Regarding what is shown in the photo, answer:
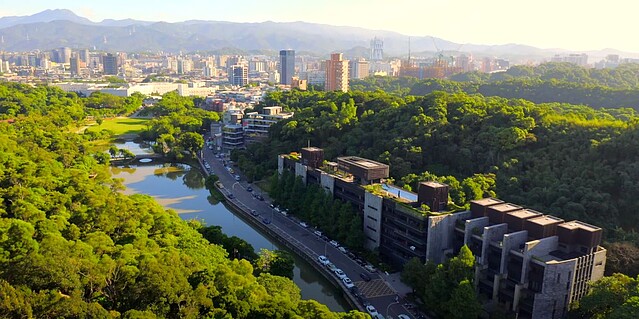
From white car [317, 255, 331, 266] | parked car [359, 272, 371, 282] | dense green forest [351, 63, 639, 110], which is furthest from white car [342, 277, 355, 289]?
dense green forest [351, 63, 639, 110]

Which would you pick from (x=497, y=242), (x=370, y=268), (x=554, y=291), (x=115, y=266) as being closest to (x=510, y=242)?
(x=497, y=242)

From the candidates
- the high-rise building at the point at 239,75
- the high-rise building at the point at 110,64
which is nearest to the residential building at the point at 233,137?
the high-rise building at the point at 239,75

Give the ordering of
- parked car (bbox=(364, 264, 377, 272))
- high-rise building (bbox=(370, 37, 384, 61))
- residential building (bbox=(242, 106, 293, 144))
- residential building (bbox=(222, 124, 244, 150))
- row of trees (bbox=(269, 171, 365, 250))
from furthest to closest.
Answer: high-rise building (bbox=(370, 37, 384, 61)) → residential building (bbox=(242, 106, 293, 144)) → residential building (bbox=(222, 124, 244, 150)) → row of trees (bbox=(269, 171, 365, 250)) → parked car (bbox=(364, 264, 377, 272))

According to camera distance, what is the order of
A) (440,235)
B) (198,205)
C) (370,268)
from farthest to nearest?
(198,205) → (370,268) → (440,235)

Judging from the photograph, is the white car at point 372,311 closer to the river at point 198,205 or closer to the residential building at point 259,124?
the river at point 198,205

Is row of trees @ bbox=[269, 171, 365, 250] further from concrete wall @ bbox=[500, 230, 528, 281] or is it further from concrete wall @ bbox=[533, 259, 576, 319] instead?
concrete wall @ bbox=[533, 259, 576, 319]

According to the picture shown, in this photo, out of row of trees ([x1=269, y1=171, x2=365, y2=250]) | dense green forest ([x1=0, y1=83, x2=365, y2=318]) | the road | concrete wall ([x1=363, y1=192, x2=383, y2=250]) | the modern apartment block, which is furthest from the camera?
row of trees ([x1=269, y1=171, x2=365, y2=250])

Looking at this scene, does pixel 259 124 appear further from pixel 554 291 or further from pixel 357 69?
pixel 357 69
